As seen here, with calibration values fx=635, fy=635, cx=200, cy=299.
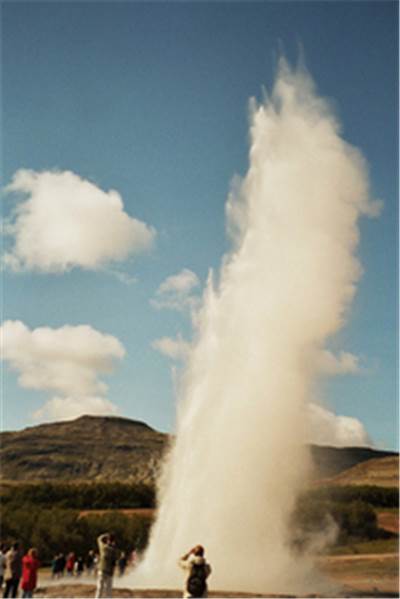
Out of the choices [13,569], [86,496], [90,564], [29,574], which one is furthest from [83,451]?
[29,574]

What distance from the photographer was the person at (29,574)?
1217 cm

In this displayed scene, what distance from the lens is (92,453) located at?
154625mm

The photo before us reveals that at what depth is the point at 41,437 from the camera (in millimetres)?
165750

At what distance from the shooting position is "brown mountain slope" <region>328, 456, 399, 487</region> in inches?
4080

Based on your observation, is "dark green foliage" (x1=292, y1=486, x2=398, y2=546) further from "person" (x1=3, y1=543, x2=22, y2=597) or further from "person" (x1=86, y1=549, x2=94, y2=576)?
"person" (x1=3, y1=543, x2=22, y2=597)

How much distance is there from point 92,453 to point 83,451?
89.1 inches

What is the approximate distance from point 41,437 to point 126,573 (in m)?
151

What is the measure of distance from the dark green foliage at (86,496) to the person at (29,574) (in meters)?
60.0

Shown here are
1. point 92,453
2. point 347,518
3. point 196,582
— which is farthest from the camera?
point 92,453

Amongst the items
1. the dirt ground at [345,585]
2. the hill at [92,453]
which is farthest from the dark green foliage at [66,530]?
the hill at [92,453]

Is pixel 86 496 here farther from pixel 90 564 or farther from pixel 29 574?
pixel 29 574

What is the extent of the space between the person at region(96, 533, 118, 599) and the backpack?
347 centimetres

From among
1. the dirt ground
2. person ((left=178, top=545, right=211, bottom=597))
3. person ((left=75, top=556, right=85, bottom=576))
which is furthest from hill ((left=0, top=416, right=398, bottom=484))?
person ((left=178, top=545, right=211, bottom=597))

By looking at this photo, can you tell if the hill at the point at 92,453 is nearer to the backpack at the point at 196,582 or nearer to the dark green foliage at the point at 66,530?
the dark green foliage at the point at 66,530
